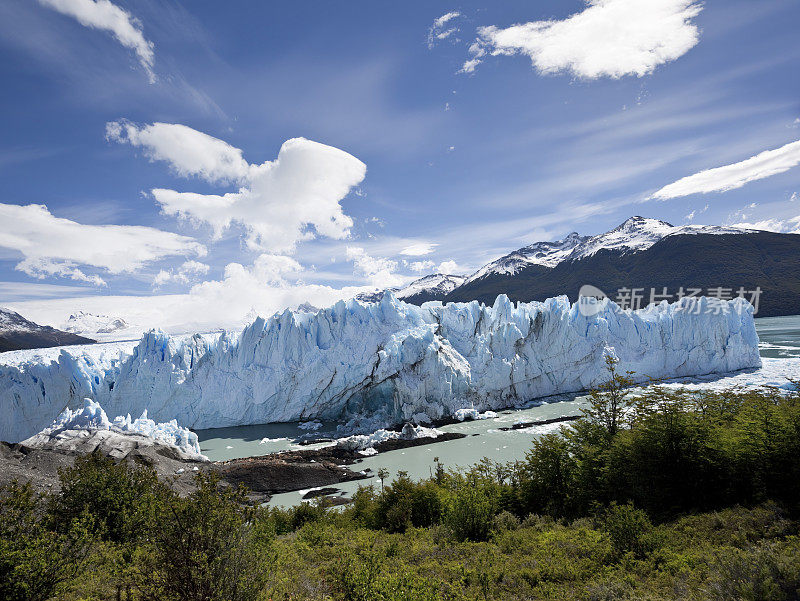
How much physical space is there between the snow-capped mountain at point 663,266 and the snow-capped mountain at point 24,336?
126 m

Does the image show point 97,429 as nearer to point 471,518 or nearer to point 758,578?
point 471,518

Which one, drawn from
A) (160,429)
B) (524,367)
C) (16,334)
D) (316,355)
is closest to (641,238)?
(524,367)

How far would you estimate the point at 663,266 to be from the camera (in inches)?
4464

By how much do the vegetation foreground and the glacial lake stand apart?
7.94m

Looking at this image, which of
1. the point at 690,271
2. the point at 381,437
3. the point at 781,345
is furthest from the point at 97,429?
the point at 690,271

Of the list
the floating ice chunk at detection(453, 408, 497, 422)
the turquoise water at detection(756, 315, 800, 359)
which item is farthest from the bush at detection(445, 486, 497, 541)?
the turquoise water at detection(756, 315, 800, 359)

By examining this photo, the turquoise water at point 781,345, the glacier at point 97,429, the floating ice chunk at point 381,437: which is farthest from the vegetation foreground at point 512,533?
the turquoise water at point 781,345

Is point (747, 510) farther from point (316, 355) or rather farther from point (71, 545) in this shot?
point (316, 355)

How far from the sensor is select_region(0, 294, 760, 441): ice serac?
2856 cm

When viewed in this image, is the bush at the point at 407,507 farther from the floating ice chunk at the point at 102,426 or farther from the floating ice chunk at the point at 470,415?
the floating ice chunk at the point at 470,415

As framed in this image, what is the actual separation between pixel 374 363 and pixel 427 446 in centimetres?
869

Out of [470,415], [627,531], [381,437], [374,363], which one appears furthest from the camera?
[374,363]

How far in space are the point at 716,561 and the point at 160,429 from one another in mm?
26474

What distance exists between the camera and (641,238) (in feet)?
486
